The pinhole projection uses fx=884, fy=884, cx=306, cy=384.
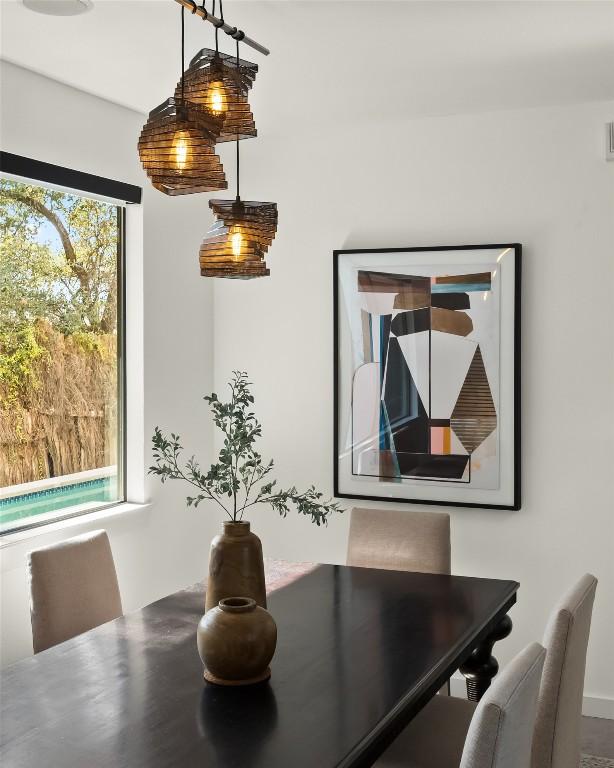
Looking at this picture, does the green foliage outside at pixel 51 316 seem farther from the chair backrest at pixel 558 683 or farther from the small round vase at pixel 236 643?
the chair backrest at pixel 558 683

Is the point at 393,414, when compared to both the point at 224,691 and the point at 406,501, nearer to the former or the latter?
the point at 406,501

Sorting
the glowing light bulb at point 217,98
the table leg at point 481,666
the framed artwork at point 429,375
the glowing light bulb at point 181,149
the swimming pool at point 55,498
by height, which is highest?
the glowing light bulb at point 217,98

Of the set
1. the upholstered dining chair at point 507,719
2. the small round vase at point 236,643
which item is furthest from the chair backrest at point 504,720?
the small round vase at point 236,643

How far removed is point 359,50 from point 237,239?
109cm

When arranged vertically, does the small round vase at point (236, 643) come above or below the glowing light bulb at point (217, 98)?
below

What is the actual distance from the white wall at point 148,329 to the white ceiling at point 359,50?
123mm

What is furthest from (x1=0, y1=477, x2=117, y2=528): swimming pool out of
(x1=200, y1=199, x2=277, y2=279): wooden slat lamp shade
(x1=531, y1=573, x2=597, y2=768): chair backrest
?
(x1=531, y1=573, x2=597, y2=768): chair backrest

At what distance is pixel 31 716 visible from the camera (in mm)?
1929

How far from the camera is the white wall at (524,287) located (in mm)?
3932

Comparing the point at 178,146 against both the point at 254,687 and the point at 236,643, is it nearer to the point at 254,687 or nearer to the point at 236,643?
the point at 236,643

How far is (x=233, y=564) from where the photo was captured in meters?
2.39

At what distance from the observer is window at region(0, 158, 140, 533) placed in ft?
11.4

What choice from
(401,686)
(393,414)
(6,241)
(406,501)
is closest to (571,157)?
(393,414)

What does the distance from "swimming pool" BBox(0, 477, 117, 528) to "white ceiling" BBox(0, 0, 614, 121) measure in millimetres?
1670
